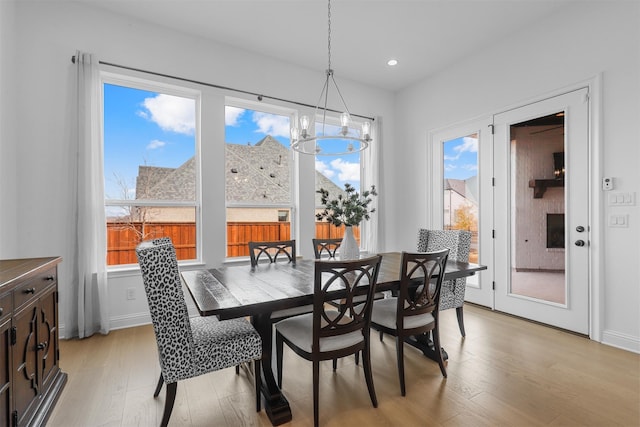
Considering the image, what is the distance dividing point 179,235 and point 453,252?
119 inches

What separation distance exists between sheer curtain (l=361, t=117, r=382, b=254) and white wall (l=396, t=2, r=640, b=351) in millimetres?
1239

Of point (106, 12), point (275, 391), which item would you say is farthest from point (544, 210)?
point (106, 12)

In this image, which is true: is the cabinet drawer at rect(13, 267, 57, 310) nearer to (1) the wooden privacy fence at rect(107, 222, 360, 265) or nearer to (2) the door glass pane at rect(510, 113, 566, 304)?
(1) the wooden privacy fence at rect(107, 222, 360, 265)

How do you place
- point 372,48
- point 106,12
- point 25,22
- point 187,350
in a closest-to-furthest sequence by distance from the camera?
point 187,350 < point 25,22 < point 106,12 < point 372,48

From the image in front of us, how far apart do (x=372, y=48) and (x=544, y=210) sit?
2751 mm

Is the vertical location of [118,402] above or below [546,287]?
below

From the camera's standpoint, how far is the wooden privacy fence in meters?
3.31

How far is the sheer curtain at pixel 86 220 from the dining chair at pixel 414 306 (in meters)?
2.70

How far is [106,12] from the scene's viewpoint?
3.12 metres

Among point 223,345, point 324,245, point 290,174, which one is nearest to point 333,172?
point 290,174

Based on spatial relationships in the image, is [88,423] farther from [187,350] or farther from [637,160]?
[637,160]

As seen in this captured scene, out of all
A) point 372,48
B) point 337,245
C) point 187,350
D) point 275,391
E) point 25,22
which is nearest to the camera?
point 187,350

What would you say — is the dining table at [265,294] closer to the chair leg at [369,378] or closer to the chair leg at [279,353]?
the chair leg at [279,353]

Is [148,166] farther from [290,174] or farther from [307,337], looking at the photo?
[307,337]
